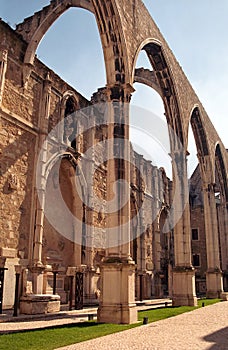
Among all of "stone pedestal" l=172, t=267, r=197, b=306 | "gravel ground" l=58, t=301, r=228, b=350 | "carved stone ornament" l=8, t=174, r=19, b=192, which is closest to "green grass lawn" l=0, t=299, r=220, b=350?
"gravel ground" l=58, t=301, r=228, b=350

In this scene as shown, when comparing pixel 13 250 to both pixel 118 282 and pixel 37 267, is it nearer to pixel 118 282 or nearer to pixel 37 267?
pixel 37 267

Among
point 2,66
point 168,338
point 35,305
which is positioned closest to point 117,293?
point 168,338

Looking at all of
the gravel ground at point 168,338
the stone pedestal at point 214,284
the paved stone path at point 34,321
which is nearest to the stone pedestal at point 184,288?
the paved stone path at point 34,321

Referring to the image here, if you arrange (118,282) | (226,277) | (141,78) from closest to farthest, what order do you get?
(118,282) → (141,78) → (226,277)

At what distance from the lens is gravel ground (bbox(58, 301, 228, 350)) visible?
→ 5.32 m

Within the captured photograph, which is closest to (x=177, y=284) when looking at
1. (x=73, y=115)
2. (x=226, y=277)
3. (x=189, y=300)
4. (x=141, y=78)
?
(x=189, y=300)

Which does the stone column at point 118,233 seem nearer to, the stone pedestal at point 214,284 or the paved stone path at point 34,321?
the paved stone path at point 34,321

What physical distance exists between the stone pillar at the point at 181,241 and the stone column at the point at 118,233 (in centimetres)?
507

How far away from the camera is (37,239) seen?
12.6 m

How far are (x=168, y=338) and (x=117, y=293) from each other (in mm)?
2079

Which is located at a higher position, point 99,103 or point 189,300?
point 99,103

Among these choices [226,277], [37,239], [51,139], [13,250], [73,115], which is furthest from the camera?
[226,277]

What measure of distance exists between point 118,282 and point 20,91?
26.6ft

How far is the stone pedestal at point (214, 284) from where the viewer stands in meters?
18.0
